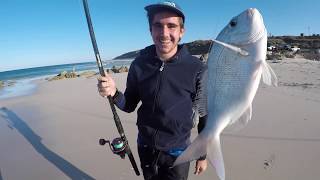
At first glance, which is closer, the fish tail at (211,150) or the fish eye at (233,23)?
the fish eye at (233,23)

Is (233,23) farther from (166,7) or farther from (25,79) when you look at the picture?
(25,79)

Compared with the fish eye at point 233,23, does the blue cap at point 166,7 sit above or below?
above

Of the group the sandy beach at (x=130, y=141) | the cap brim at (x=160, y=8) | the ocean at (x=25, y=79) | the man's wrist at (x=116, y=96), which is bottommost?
the ocean at (x=25, y=79)

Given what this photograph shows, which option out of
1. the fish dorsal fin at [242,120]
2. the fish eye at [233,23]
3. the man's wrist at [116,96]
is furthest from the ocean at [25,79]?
the fish eye at [233,23]

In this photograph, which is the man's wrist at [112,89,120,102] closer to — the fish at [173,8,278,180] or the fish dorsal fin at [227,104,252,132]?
the fish at [173,8,278,180]

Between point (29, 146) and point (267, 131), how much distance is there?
4.68 m

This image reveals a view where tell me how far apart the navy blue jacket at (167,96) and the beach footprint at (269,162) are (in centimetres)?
230

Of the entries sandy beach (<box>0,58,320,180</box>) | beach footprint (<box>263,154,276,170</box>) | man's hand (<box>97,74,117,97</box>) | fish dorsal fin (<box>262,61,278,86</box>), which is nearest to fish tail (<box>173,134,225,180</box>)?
fish dorsal fin (<box>262,61,278,86</box>)

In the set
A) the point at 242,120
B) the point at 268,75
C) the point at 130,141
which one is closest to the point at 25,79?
the point at 130,141

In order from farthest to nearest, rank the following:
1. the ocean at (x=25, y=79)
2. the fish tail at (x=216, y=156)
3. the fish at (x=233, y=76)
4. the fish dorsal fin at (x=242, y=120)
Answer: the ocean at (x=25, y=79) → the fish tail at (x=216, y=156) → the fish dorsal fin at (x=242, y=120) → the fish at (x=233, y=76)

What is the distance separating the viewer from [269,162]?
4.70 m

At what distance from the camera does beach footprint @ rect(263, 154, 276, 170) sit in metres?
4.58

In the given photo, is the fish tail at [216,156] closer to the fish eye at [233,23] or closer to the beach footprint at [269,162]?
the fish eye at [233,23]

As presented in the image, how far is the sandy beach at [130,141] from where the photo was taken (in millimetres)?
4664
